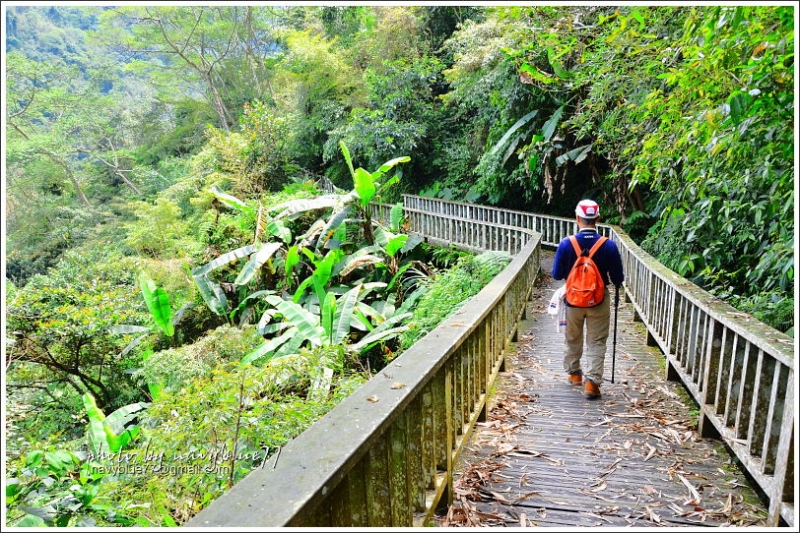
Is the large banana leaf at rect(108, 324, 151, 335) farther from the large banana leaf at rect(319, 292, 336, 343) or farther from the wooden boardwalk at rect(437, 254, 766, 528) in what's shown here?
the wooden boardwalk at rect(437, 254, 766, 528)

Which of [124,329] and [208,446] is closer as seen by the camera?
[208,446]

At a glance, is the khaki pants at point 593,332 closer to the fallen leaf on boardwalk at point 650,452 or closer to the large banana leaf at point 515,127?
the fallen leaf on boardwalk at point 650,452

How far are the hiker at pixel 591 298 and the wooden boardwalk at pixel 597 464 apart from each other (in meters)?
0.31

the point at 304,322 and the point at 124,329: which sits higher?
the point at 304,322

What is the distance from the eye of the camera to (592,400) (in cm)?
452

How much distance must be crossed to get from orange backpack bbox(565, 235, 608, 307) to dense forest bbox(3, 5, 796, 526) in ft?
3.95

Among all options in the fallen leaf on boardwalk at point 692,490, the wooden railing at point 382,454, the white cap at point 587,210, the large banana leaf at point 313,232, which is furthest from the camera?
the large banana leaf at point 313,232

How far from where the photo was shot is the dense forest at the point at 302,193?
132 inches

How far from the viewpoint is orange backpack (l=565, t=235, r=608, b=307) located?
443 cm

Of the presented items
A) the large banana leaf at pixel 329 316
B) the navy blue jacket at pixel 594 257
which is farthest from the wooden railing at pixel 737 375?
the large banana leaf at pixel 329 316

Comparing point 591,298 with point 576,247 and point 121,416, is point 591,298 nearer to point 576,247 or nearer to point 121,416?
point 576,247

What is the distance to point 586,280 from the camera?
14.6 feet

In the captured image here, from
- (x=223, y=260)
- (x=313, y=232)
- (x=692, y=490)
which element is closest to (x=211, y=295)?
(x=223, y=260)

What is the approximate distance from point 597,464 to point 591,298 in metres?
1.57
